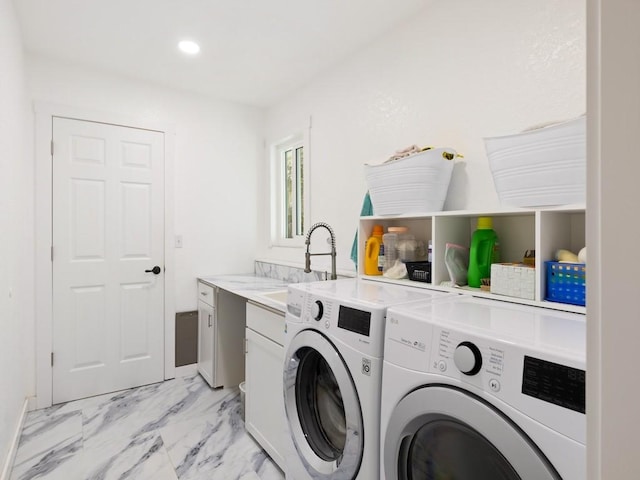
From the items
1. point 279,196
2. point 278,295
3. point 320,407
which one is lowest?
point 320,407

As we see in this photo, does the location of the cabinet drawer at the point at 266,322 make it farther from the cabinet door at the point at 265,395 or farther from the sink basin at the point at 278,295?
the sink basin at the point at 278,295

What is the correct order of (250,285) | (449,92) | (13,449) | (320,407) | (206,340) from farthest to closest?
(206,340)
(250,285)
(13,449)
(449,92)
(320,407)

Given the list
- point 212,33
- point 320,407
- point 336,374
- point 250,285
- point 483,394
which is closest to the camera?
point 483,394

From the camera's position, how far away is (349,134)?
7.84ft

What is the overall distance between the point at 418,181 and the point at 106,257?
232cm

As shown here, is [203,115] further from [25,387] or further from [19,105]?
[25,387]

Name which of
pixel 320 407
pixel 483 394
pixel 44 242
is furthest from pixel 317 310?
pixel 44 242

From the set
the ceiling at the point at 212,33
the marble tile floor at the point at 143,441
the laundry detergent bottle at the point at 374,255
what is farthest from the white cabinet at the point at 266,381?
the ceiling at the point at 212,33

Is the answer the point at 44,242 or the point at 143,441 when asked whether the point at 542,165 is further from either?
the point at 44,242

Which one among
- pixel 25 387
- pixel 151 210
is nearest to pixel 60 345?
pixel 25 387

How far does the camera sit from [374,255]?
1.87m

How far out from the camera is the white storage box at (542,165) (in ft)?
3.53

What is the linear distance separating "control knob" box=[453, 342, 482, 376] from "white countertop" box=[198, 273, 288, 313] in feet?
3.32
